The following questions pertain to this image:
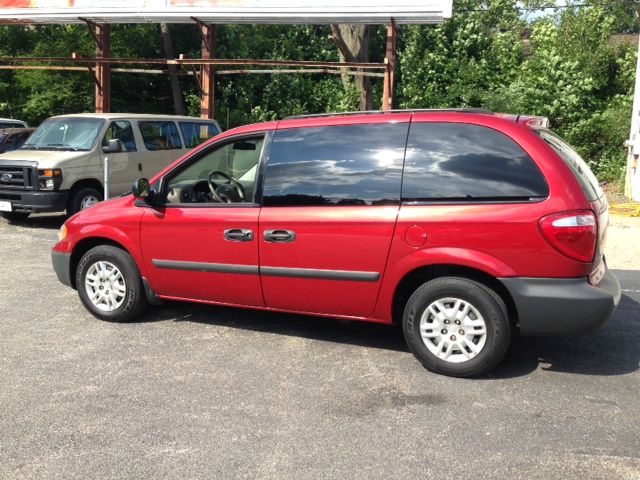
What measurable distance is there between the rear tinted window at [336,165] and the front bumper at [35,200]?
6490 mm

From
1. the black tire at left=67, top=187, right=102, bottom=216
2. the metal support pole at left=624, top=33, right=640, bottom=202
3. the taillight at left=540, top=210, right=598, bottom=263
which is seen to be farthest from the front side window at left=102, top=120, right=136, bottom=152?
the metal support pole at left=624, top=33, right=640, bottom=202

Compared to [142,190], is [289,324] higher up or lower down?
lower down

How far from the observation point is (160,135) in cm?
1159

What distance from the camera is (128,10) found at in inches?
622

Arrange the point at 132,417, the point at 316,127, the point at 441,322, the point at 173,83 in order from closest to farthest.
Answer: the point at 132,417 → the point at 441,322 → the point at 316,127 → the point at 173,83

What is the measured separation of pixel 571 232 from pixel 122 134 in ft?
28.6

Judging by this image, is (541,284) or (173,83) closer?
(541,284)

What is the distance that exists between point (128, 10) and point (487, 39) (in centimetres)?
1122

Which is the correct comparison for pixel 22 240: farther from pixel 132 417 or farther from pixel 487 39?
pixel 487 39

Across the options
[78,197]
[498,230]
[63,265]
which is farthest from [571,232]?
[78,197]

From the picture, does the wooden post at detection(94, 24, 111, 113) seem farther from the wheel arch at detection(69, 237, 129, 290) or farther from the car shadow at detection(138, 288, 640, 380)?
the car shadow at detection(138, 288, 640, 380)

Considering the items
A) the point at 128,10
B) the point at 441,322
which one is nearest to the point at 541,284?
the point at 441,322

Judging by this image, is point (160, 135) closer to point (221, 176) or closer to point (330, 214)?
point (221, 176)

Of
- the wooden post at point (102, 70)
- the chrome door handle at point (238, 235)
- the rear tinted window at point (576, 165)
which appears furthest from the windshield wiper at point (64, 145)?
the rear tinted window at point (576, 165)
